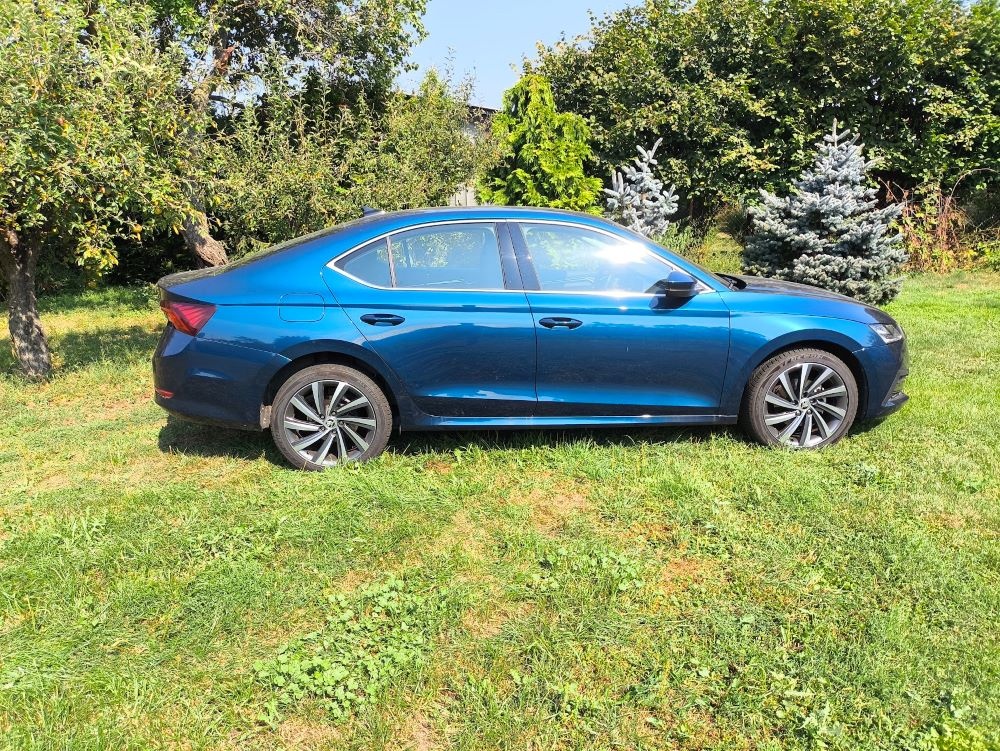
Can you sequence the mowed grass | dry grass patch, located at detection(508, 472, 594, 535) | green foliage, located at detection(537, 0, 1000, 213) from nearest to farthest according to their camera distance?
the mowed grass
dry grass patch, located at detection(508, 472, 594, 535)
green foliage, located at detection(537, 0, 1000, 213)

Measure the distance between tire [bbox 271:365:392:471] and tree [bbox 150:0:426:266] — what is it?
6065mm

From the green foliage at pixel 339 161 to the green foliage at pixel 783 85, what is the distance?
9.01 ft

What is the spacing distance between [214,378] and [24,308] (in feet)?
11.9

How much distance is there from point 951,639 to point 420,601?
6.57 feet

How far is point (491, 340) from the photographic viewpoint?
3.92m

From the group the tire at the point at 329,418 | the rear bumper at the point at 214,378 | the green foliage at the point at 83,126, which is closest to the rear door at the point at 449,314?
the tire at the point at 329,418

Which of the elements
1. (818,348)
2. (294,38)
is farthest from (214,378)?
(294,38)

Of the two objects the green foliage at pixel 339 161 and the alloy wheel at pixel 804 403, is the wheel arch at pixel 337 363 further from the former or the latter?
the green foliage at pixel 339 161

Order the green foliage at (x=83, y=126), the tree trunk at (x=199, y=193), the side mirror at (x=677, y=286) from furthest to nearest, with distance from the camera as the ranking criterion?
the tree trunk at (x=199, y=193)
the green foliage at (x=83, y=126)
the side mirror at (x=677, y=286)

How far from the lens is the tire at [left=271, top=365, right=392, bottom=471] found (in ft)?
12.9

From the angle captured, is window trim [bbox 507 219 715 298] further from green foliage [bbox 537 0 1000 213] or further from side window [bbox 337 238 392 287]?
green foliage [bbox 537 0 1000 213]

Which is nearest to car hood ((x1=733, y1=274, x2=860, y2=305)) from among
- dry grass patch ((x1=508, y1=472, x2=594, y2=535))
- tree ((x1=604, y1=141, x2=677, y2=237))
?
dry grass patch ((x1=508, y1=472, x2=594, y2=535))

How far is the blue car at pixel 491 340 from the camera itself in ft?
12.7

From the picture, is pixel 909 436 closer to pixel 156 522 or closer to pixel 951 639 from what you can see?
pixel 951 639
